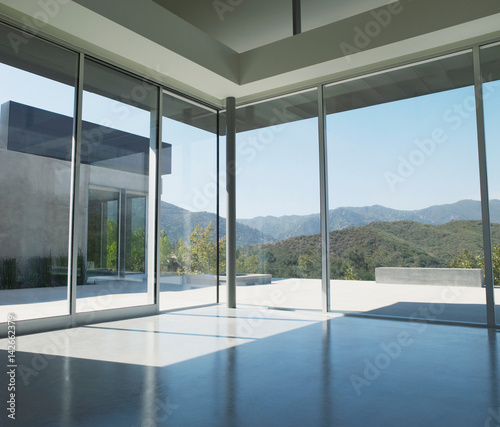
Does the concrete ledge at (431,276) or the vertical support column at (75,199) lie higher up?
the vertical support column at (75,199)

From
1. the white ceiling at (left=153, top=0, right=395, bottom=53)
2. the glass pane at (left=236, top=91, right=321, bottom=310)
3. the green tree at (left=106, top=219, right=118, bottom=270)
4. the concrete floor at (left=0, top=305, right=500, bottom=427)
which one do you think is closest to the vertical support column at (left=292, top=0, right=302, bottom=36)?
the white ceiling at (left=153, top=0, right=395, bottom=53)

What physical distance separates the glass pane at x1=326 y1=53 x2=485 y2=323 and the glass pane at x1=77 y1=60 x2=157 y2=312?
275cm

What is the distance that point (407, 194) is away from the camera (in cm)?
581

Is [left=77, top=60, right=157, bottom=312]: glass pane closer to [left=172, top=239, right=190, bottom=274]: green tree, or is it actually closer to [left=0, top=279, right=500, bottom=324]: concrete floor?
[left=0, top=279, right=500, bottom=324]: concrete floor

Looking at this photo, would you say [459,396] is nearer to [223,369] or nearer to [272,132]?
[223,369]

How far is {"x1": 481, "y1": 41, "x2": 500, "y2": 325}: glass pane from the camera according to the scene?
513 cm

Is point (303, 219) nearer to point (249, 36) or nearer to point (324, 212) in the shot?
point (324, 212)

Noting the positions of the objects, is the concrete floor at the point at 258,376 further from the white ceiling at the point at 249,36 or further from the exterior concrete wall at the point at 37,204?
the white ceiling at the point at 249,36

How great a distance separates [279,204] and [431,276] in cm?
245

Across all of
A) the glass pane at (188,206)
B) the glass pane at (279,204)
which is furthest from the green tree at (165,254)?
the glass pane at (279,204)

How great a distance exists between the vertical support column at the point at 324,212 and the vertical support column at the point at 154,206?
241 centimetres

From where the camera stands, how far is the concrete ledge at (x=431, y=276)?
17.3 ft

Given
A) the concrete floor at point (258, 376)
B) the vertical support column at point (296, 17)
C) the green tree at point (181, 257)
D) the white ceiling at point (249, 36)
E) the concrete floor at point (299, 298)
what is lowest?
the concrete floor at point (258, 376)

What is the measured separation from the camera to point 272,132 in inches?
276
